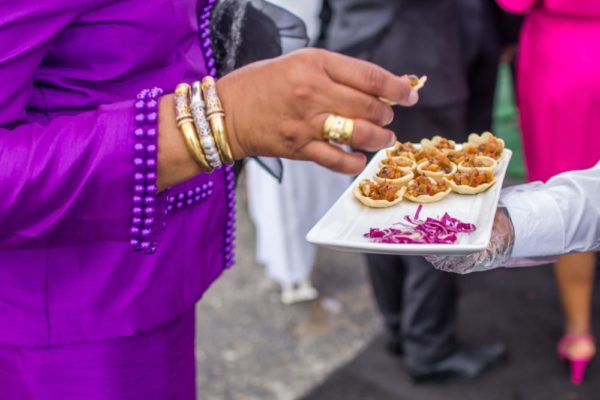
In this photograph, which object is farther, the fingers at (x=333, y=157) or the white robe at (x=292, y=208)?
the white robe at (x=292, y=208)

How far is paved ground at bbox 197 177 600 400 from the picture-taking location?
8.93 feet

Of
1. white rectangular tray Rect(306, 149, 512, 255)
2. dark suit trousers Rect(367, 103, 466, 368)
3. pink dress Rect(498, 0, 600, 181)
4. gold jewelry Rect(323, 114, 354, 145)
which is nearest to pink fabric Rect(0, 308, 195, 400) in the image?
white rectangular tray Rect(306, 149, 512, 255)

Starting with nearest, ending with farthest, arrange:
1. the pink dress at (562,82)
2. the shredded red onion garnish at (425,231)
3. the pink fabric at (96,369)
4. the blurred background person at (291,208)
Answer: the shredded red onion garnish at (425,231) → the pink fabric at (96,369) → the pink dress at (562,82) → the blurred background person at (291,208)

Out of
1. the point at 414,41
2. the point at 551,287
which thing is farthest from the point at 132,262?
the point at 551,287

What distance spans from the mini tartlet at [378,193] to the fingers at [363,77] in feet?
1.34

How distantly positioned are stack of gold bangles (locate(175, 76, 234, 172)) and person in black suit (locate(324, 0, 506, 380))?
164 centimetres

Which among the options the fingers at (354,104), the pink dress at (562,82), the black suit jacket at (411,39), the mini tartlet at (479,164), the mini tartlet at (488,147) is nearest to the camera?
the fingers at (354,104)

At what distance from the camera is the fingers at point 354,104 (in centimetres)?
87

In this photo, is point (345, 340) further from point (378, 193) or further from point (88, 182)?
point (88, 182)

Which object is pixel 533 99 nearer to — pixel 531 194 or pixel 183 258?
pixel 531 194

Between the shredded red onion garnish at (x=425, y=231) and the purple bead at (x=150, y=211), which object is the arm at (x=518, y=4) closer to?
the shredded red onion garnish at (x=425, y=231)

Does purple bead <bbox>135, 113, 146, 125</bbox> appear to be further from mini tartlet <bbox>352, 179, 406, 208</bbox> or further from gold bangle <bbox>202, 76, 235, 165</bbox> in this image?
mini tartlet <bbox>352, 179, 406, 208</bbox>

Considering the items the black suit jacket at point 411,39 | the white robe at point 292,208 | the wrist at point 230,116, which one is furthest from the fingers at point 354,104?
the white robe at point 292,208

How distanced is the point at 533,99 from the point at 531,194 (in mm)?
1428
